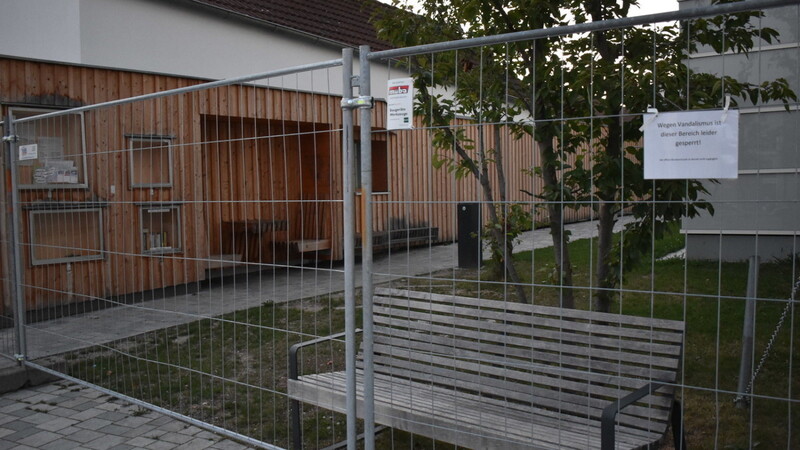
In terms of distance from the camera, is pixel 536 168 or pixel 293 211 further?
pixel 293 211

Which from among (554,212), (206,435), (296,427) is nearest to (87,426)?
(206,435)

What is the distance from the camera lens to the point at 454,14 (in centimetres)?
566

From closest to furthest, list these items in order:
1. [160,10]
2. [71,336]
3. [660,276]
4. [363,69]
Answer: [363,69]
[71,336]
[660,276]
[160,10]

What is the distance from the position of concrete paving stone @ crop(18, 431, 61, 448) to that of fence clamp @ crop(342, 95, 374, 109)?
3272mm

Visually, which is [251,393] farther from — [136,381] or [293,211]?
[293,211]

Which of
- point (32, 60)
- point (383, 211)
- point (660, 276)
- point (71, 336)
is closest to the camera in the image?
point (383, 211)

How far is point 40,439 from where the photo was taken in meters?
4.71

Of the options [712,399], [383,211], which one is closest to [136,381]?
[383,211]

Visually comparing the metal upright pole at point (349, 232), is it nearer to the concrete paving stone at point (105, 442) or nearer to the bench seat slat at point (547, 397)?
the bench seat slat at point (547, 397)

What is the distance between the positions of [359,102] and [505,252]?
1336mm

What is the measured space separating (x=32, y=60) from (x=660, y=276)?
25.2 feet

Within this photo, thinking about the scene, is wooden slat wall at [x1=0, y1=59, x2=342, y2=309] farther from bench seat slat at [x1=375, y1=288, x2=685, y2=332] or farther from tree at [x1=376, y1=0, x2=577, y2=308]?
bench seat slat at [x1=375, y1=288, x2=685, y2=332]

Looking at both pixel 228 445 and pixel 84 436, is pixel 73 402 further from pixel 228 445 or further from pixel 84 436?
pixel 228 445

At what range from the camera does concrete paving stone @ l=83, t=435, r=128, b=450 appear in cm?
452
